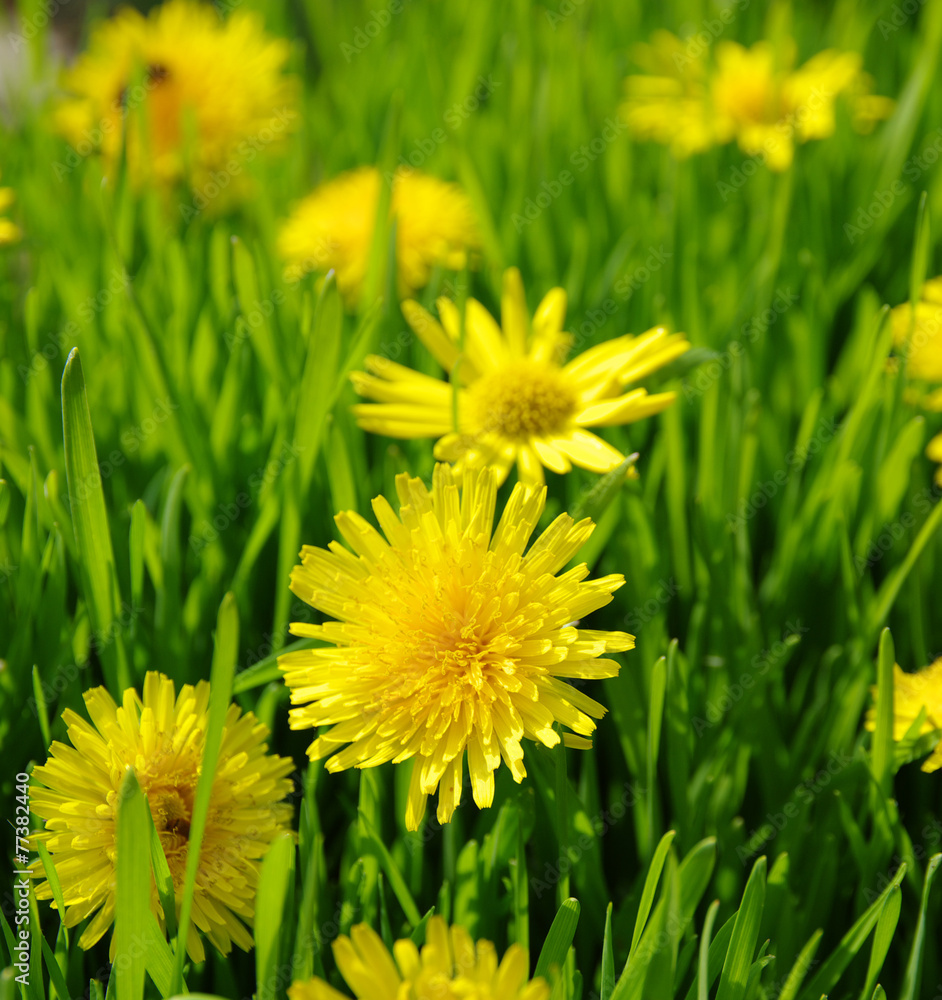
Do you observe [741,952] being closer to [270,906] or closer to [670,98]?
[270,906]

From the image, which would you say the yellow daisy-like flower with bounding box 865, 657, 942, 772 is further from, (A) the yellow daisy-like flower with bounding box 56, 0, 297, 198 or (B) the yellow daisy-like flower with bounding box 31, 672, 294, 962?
(A) the yellow daisy-like flower with bounding box 56, 0, 297, 198

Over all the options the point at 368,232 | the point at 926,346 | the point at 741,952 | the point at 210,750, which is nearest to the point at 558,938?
the point at 741,952

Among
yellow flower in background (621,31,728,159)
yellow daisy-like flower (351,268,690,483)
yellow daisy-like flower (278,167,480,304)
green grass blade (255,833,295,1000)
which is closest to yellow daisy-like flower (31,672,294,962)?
green grass blade (255,833,295,1000)

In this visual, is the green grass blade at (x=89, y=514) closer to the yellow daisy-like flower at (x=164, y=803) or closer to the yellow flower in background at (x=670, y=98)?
the yellow daisy-like flower at (x=164, y=803)

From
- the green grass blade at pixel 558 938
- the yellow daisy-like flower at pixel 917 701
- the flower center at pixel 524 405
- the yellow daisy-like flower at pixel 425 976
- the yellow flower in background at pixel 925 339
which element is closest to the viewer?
the yellow daisy-like flower at pixel 425 976

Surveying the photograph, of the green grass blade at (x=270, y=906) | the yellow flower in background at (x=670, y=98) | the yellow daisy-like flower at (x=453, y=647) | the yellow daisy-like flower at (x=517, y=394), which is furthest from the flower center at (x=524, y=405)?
the yellow flower in background at (x=670, y=98)

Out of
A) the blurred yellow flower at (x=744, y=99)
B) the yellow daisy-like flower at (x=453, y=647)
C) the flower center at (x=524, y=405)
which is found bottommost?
the yellow daisy-like flower at (x=453, y=647)

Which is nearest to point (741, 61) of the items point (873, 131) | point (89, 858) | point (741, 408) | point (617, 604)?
point (873, 131)
